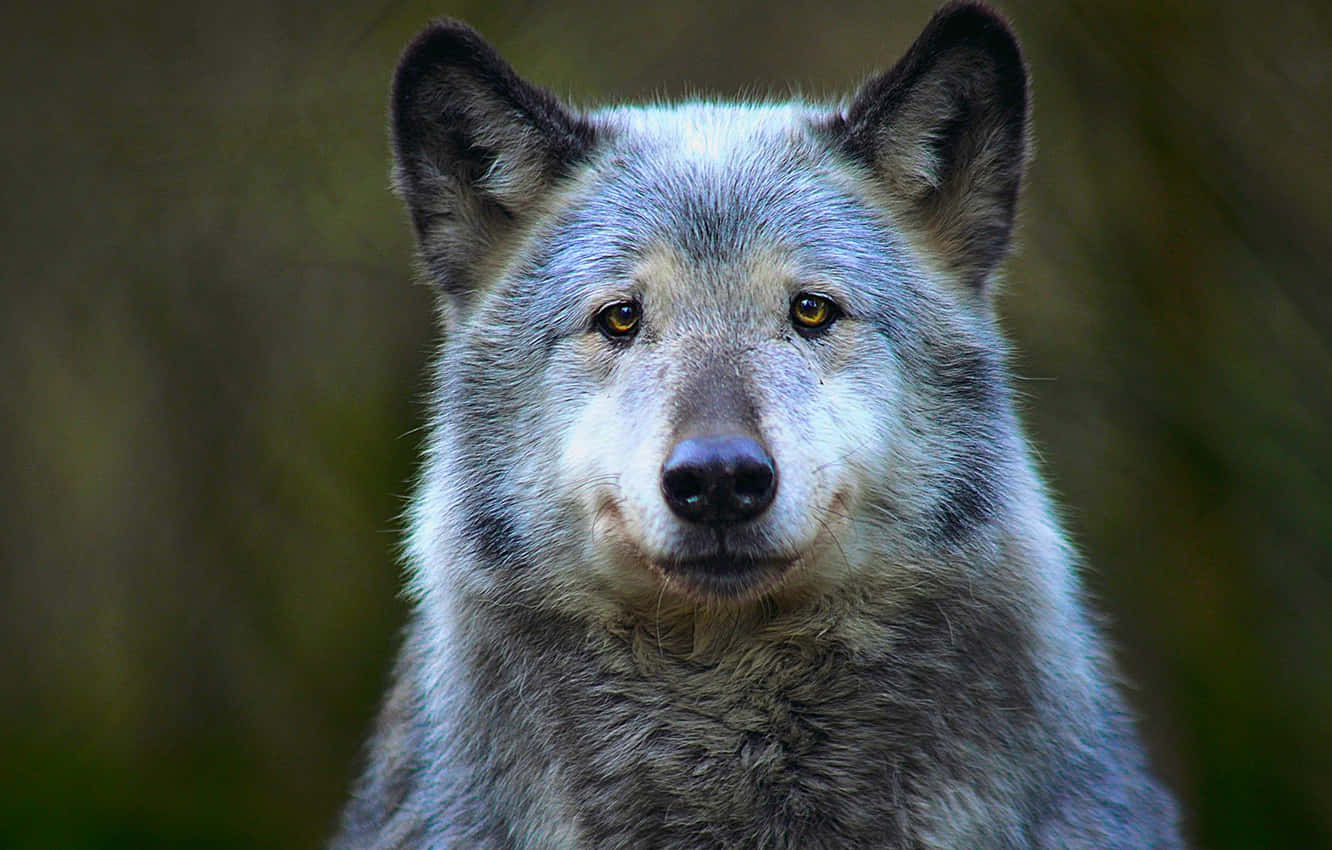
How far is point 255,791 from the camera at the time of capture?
7645 mm

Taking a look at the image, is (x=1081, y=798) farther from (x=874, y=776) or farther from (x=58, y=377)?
(x=58, y=377)

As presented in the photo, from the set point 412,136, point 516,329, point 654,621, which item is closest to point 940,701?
point 654,621

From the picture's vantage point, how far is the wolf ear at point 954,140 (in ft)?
13.1

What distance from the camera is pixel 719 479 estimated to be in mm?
3301

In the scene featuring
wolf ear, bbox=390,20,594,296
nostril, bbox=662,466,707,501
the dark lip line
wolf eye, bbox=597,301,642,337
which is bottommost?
the dark lip line

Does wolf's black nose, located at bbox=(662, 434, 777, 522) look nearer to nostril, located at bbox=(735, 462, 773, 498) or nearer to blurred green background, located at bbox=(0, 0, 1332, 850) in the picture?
nostril, located at bbox=(735, 462, 773, 498)

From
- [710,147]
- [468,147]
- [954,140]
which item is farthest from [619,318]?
[954,140]

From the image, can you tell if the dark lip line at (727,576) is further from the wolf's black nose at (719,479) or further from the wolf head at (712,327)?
the wolf's black nose at (719,479)

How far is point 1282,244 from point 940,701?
4.03 metres

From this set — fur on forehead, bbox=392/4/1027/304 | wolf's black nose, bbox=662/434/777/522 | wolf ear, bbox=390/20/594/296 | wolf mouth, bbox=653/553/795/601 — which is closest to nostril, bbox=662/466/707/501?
wolf's black nose, bbox=662/434/777/522

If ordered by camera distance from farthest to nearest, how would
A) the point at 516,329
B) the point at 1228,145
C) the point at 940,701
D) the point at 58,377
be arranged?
1. the point at 58,377
2. the point at 1228,145
3. the point at 516,329
4. the point at 940,701

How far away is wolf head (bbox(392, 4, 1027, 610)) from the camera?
3494mm

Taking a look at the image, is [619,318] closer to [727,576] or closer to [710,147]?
[710,147]

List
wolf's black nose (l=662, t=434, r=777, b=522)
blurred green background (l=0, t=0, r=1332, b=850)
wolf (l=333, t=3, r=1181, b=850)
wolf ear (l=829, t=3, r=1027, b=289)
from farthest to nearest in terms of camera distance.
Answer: blurred green background (l=0, t=0, r=1332, b=850)
wolf ear (l=829, t=3, r=1027, b=289)
wolf (l=333, t=3, r=1181, b=850)
wolf's black nose (l=662, t=434, r=777, b=522)
